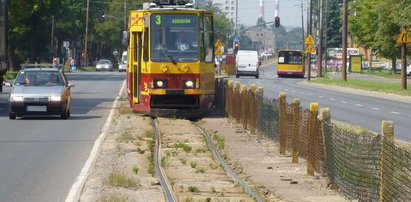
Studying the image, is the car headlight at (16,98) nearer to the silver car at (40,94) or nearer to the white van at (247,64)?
the silver car at (40,94)

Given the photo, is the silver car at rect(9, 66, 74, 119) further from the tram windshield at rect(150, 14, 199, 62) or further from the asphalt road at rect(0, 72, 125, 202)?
the tram windshield at rect(150, 14, 199, 62)

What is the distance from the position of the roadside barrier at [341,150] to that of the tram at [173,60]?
642cm

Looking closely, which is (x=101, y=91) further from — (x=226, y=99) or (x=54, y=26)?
(x=54, y=26)

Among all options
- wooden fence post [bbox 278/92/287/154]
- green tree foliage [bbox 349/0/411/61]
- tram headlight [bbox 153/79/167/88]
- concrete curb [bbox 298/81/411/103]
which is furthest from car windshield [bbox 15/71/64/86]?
green tree foliage [bbox 349/0/411/61]

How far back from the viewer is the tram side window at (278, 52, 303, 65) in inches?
Answer: 3767

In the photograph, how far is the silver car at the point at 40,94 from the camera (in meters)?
30.2

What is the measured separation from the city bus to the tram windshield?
65.0m

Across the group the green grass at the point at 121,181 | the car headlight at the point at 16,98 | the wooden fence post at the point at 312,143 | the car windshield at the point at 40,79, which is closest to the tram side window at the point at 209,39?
the car windshield at the point at 40,79

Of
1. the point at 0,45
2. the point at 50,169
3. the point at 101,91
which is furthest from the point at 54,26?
the point at 50,169

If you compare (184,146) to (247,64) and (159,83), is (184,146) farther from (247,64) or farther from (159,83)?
(247,64)

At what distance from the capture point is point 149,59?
3081 cm

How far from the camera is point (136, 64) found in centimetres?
3203

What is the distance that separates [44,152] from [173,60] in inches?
420

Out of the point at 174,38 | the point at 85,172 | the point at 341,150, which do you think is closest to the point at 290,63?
the point at 174,38
